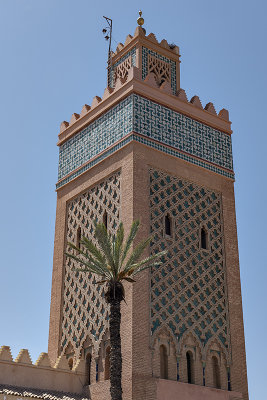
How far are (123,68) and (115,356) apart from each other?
8258 millimetres

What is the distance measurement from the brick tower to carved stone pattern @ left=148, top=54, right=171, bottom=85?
0.03m

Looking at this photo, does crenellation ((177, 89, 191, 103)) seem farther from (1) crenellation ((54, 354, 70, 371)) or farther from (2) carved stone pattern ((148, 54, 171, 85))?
(1) crenellation ((54, 354, 70, 371))

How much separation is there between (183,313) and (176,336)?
568 millimetres

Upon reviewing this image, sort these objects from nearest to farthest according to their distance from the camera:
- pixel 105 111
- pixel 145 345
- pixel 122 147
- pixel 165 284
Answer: pixel 145 345 → pixel 165 284 → pixel 122 147 → pixel 105 111

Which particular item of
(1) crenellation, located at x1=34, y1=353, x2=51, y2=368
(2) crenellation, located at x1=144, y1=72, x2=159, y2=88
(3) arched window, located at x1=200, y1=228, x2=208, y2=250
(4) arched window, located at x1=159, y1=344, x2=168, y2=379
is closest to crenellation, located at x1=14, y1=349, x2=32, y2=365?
(1) crenellation, located at x1=34, y1=353, x2=51, y2=368

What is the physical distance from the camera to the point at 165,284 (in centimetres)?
1341

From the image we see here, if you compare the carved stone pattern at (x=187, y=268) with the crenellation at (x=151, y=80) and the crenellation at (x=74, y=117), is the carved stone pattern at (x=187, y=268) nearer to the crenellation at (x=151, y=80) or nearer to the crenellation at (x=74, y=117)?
the crenellation at (x=151, y=80)

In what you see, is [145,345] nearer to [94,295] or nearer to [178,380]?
[178,380]

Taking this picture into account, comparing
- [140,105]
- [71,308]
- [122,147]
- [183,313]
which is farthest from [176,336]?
[140,105]

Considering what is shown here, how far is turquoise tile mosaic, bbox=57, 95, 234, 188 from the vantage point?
14477 mm

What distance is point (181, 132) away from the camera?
15.2 meters

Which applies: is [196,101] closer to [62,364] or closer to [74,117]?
[74,117]

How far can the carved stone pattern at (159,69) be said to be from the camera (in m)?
16.5

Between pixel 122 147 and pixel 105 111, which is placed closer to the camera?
pixel 122 147
